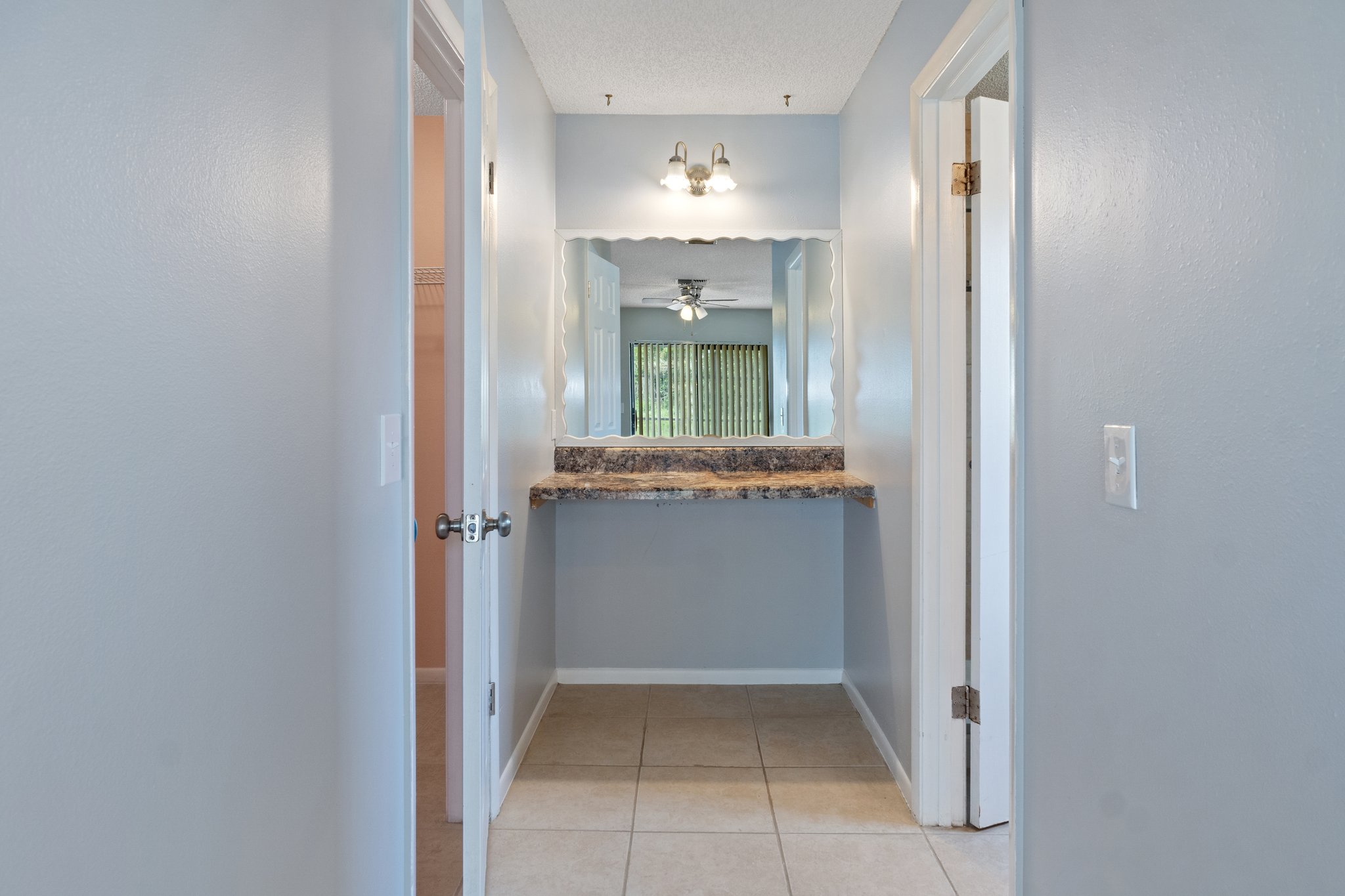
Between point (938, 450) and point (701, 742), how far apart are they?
132 cm

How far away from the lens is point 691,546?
329cm

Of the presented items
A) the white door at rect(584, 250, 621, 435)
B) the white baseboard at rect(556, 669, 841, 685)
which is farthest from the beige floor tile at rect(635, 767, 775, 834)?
the white door at rect(584, 250, 621, 435)

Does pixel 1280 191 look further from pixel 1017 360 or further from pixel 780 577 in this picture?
pixel 780 577

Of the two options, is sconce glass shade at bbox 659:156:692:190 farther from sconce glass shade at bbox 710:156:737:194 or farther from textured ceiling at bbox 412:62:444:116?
textured ceiling at bbox 412:62:444:116

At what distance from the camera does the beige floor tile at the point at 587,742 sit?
253 centimetres

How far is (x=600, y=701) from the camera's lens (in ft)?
10.1

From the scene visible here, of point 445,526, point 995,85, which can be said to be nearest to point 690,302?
point 995,85

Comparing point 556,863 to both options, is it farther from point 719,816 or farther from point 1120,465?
point 1120,465

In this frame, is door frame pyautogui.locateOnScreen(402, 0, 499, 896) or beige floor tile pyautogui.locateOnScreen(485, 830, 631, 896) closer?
door frame pyautogui.locateOnScreen(402, 0, 499, 896)

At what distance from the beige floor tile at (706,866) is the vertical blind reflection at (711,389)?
1643 mm

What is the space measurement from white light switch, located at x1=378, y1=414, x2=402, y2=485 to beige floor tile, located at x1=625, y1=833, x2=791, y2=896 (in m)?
1.18

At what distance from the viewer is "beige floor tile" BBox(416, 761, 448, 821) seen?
2.17 meters

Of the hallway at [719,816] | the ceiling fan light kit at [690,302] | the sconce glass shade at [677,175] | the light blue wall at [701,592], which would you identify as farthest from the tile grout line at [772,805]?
the sconce glass shade at [677,175]

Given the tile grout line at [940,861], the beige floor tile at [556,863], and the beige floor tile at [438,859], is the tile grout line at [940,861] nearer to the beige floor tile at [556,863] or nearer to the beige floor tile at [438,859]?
the beige floor tile at [556,863]
